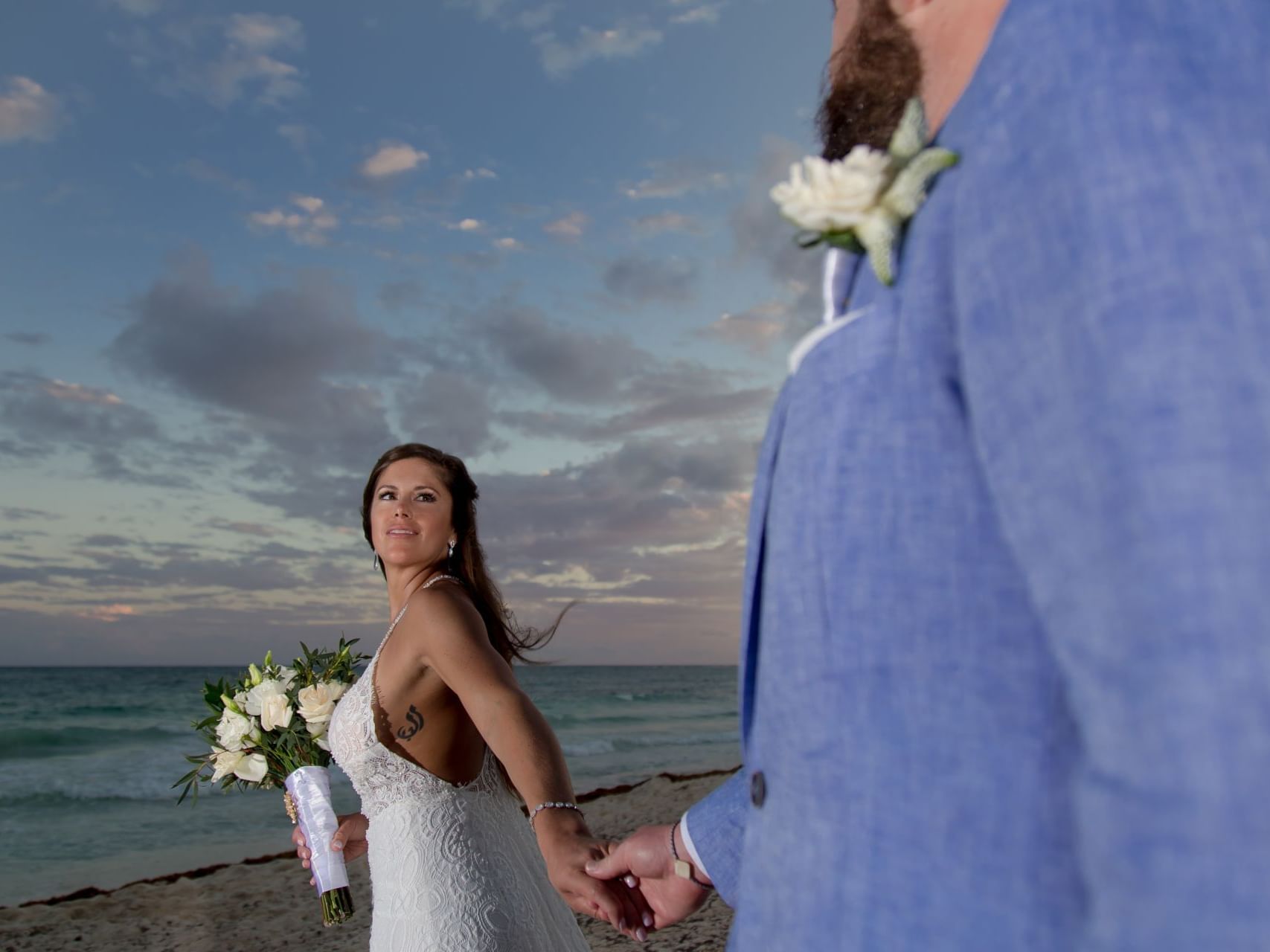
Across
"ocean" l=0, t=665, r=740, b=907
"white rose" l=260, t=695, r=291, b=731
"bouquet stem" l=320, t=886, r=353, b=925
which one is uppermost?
"white rose" l=260, t=695, r=291, b=731

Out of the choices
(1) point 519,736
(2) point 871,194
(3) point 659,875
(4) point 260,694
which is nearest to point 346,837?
(4) point 260,694

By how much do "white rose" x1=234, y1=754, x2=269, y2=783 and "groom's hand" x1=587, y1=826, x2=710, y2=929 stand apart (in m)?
2.60

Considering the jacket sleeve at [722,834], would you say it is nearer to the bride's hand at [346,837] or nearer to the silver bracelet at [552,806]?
the silver bracelet at [552,806]

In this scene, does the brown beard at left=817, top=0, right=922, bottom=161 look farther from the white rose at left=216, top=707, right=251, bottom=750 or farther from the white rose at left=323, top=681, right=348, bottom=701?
the white rose at left=216, top=707, right=251, bottom=750

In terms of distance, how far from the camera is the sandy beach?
780 cm

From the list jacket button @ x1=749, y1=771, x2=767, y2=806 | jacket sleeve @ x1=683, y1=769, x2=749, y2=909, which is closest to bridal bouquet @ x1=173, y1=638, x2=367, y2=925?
jacket sleeve @ x1=683, y1=769, x2=749, y2=909

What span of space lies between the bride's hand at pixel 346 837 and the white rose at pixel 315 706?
391 mm

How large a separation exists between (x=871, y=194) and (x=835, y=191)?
0.16ft

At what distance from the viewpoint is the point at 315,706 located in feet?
12.8

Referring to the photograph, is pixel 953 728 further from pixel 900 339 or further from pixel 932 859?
pixel 900 339

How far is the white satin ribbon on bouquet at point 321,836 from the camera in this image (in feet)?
12.2

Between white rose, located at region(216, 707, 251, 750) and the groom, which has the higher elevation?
the groom

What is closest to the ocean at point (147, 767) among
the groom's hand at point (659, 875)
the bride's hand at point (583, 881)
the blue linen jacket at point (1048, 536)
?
the bride's hand at point (583, 881)

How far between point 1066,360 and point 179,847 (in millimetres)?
15164
